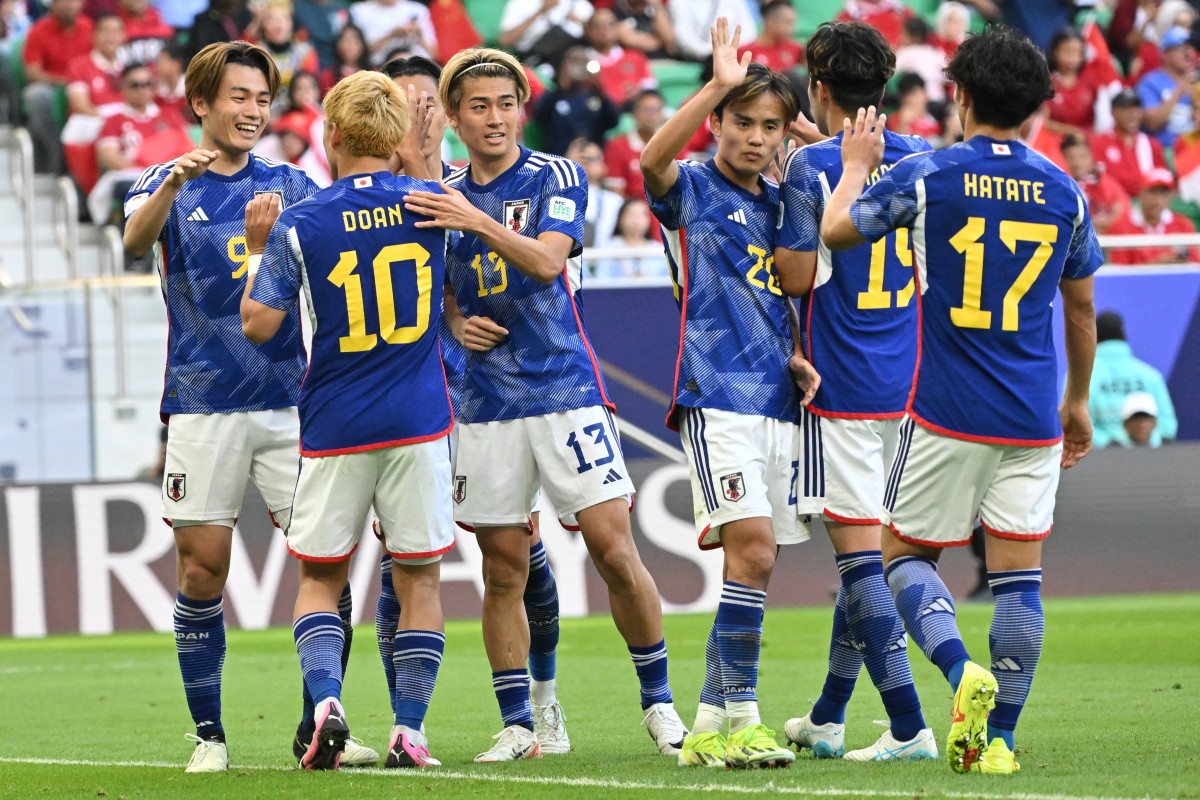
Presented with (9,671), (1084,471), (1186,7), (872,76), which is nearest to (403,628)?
(872,76)

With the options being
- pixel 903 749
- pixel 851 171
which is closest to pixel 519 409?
pixel 851 171

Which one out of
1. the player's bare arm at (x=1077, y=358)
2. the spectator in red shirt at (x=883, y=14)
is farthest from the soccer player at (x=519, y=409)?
the spectator in red shirt at (x=883, y=14)

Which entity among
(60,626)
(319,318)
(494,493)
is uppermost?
(319,318)

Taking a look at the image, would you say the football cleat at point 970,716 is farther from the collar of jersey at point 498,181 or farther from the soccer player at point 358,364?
the collar of jersey at point 498,181

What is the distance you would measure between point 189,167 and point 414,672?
6.07ft

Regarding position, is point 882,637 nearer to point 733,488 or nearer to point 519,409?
point 733,488

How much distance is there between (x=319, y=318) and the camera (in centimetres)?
542

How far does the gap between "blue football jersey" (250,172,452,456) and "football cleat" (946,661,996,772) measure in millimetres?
1915

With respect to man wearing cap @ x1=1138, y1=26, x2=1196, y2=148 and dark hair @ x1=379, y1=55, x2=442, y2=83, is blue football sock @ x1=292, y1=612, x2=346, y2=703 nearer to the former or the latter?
dark hair @ x1=379, y1=55, x2=442, y2=83

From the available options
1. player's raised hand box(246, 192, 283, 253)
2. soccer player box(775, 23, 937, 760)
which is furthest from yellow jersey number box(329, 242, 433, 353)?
soccer player box(775, 23, 937, 760)

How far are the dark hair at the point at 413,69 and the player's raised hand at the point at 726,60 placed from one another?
64.0 inches

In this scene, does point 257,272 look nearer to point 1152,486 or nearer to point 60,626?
point 60,626

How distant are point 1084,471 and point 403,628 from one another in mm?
8114

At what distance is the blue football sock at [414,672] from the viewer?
18.4ft
